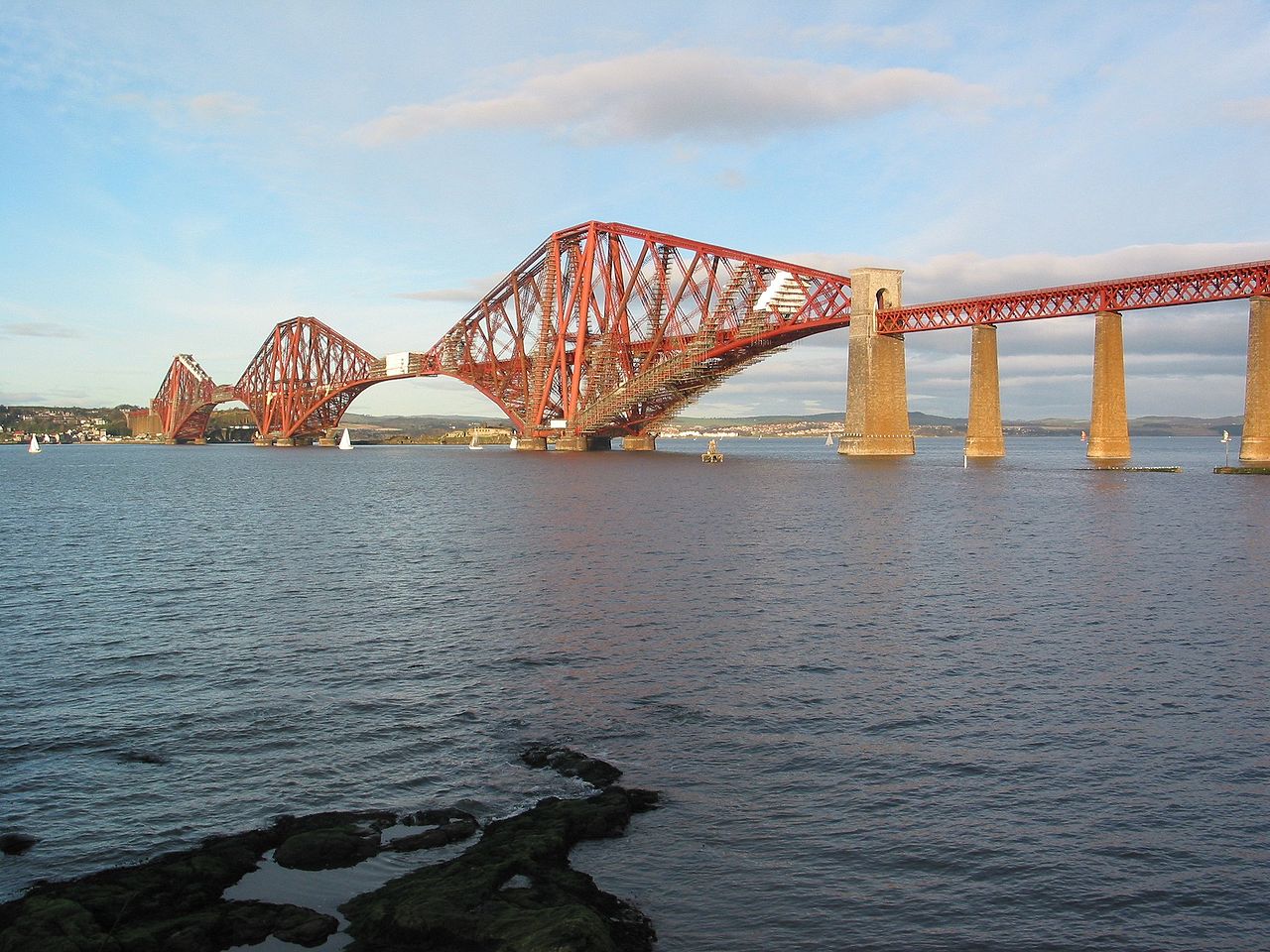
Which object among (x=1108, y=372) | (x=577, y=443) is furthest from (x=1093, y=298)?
(x=577, y=443)

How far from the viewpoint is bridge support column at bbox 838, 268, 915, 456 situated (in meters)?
100

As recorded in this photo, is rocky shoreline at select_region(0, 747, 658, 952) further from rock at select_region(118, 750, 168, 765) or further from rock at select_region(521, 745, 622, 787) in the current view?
rock at select_region(118, 750, 168, 765)

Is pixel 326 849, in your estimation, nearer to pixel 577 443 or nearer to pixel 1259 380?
pixel 1259 380

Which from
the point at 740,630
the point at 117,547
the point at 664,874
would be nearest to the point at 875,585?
A: the point at 740,630

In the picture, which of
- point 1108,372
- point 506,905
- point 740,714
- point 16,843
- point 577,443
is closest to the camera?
point 506,905

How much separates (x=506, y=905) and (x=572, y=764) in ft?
14.1

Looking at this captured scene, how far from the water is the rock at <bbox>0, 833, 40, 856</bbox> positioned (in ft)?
0.44

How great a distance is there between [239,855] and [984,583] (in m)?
23.0

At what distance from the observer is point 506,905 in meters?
9.61

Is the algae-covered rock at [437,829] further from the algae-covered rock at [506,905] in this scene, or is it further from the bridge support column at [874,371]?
the bridge support column at [874,371]

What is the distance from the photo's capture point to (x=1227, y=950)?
29.9 ft

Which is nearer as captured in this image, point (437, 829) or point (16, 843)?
point (16, 843)

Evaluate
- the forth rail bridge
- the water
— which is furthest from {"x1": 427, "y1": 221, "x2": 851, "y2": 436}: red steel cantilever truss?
the water

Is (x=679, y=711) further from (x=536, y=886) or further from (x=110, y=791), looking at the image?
(x=110, y=791)
